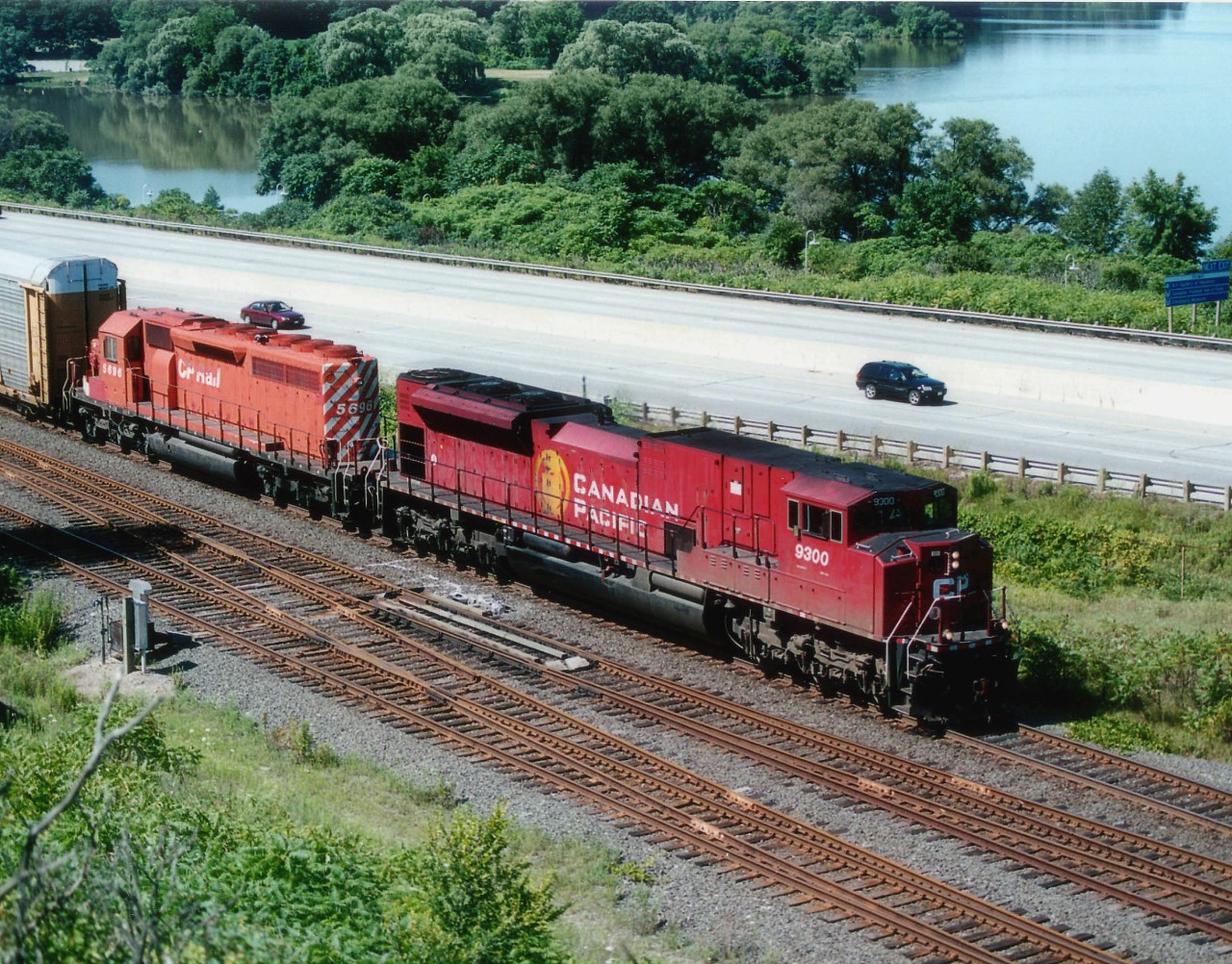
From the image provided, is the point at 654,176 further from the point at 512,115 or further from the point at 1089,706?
the point at 1089,706

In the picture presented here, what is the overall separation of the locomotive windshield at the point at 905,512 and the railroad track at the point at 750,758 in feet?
9.30

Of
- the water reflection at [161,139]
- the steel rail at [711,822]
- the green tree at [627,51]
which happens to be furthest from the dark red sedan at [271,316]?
the green tree at [627,51]

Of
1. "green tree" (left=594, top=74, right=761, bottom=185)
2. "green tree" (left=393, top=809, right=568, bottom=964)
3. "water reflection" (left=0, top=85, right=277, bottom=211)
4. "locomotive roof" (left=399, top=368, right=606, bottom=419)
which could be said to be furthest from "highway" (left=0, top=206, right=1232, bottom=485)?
"water reflection" (left=0, top=85, right=277, bottom=211)

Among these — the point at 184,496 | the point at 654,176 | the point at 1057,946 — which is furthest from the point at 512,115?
the point at 1057,946

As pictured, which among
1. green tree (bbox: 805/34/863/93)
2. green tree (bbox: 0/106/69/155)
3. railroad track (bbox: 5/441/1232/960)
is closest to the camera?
railroad track (bbox: 5/441/1232/960)

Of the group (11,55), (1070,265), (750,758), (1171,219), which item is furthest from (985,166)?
(11,55)

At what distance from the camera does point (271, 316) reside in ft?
178

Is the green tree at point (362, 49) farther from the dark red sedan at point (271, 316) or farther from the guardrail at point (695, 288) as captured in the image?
the dark red sedan at point (271, 316)

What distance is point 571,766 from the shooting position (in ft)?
57.5

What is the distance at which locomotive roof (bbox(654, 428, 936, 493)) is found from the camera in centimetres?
1941

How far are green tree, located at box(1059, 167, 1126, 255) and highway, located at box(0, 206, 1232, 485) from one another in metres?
29.5

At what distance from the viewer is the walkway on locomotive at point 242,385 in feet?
94.4

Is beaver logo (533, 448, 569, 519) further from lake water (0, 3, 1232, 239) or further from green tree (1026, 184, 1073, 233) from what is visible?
lake water (0, 3, 1232, 239)

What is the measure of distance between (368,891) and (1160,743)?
11683 millimetres
